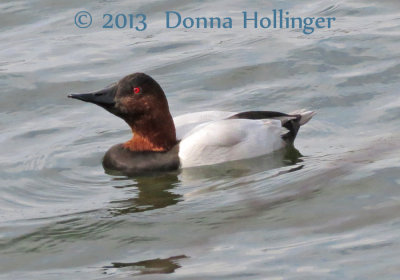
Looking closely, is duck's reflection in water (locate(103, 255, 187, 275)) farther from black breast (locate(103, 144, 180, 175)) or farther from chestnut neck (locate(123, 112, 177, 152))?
chestnut neck (locate(123, 112, 177, 152))

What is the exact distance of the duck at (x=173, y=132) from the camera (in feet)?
30.7

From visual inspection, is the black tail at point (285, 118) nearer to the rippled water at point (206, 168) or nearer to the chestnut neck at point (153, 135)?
the rippled water at point (206, 168)

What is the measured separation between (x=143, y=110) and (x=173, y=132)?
0.36 meters

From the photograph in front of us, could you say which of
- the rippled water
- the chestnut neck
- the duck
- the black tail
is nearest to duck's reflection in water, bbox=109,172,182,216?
the rippled water

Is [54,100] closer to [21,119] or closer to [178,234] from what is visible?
[21,119]

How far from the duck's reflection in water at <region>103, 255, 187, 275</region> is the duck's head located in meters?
2.93

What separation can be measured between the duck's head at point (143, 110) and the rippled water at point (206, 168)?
0.48 metres

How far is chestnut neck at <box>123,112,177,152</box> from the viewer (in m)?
9.55

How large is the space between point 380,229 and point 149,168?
302cm

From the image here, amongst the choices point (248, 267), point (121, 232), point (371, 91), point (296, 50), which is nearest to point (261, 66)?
point (296, 50)

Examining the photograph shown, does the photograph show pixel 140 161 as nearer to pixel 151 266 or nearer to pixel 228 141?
pixel 228 141

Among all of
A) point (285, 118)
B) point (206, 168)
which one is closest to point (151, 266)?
point (206, 168)

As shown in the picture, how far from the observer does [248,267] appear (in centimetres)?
634

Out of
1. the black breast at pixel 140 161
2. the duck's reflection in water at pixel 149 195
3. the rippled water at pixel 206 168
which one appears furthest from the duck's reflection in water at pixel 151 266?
the black breast at pixel 140 161
